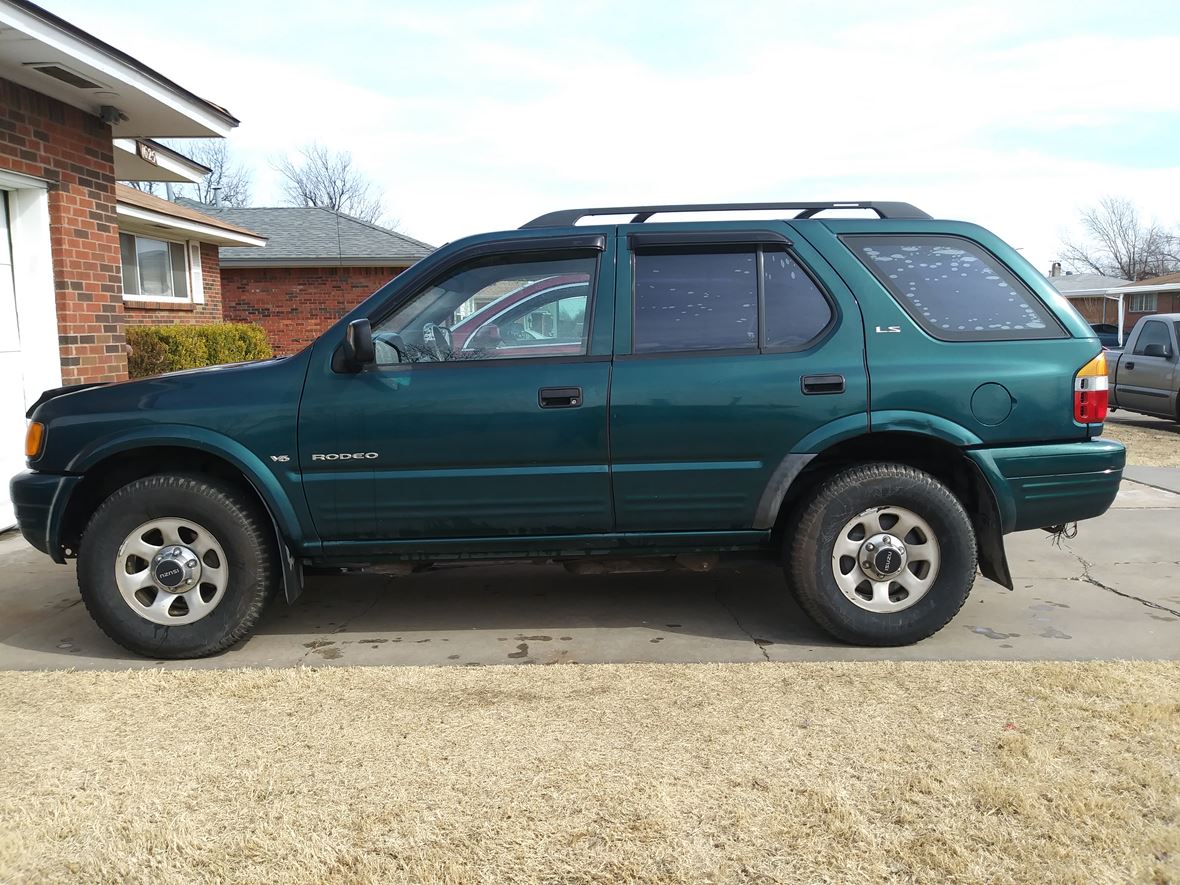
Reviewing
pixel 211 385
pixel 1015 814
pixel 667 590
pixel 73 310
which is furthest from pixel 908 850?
pixel 73 310

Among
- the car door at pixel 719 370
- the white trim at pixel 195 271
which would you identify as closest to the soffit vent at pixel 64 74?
the car door at pixel 719 370

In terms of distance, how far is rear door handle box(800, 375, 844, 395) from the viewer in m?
4.19

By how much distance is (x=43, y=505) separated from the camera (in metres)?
4.27

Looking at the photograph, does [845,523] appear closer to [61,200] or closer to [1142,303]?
[61,200]

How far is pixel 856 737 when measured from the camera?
3.35m

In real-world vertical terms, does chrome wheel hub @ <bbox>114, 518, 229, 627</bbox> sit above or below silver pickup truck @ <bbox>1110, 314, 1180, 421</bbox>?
below

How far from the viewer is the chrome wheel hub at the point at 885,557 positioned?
423 cm

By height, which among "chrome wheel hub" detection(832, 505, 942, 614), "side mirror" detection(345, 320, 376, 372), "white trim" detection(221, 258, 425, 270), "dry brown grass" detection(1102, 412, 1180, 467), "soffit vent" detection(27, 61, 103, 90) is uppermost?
"white trim" detection(221, 258, 425, 270)

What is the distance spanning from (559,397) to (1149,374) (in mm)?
12637

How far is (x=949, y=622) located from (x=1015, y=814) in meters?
1.82

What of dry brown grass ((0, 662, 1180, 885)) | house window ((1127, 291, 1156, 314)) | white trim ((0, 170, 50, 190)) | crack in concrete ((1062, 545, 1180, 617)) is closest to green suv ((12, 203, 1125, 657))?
dry brown grass ((0, 662, 1180, 885))

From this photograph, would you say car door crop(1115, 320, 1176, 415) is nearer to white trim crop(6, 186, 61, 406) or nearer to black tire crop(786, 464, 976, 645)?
black tire crop(786, 464, 976, 645)

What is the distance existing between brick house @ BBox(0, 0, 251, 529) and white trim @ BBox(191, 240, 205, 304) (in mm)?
8934

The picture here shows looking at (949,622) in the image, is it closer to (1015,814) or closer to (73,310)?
(1015,814)
